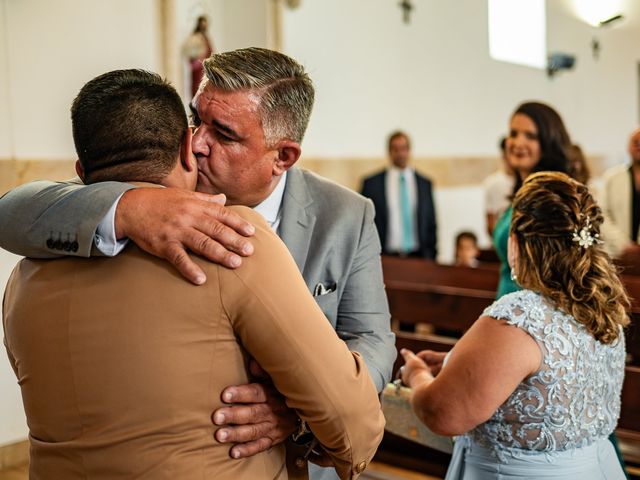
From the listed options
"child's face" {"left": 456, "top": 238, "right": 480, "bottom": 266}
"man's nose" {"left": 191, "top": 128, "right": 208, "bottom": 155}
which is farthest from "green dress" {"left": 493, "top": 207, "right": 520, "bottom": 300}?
"child's face" {"left": 456, "top": 238, "right": 480, "bottom": 266}

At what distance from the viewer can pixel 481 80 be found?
10.2m

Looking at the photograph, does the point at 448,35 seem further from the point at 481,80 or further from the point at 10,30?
the point at 10,30

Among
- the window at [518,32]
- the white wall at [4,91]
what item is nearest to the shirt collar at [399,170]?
the window at [518,32]

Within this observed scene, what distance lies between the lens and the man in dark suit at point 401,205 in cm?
792

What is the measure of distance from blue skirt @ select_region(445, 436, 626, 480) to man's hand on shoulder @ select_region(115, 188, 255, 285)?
1.29 meters

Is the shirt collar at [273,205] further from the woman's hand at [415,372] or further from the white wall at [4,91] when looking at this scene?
the white wall at [4,91]

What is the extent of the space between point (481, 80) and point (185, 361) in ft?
31.1

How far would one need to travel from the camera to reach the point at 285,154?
187 centimetres

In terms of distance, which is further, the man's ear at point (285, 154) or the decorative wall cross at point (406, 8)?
the decorative wall cross at point (406, 8)

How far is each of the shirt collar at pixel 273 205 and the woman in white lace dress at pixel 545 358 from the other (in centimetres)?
63

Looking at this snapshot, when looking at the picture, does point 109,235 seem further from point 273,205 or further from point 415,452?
point 415,452

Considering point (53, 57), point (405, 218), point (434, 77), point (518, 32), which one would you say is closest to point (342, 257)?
point (53, 57)

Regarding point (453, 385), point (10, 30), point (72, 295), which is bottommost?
point (453, 385)

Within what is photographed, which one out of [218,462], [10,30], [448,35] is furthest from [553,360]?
[448,35]
